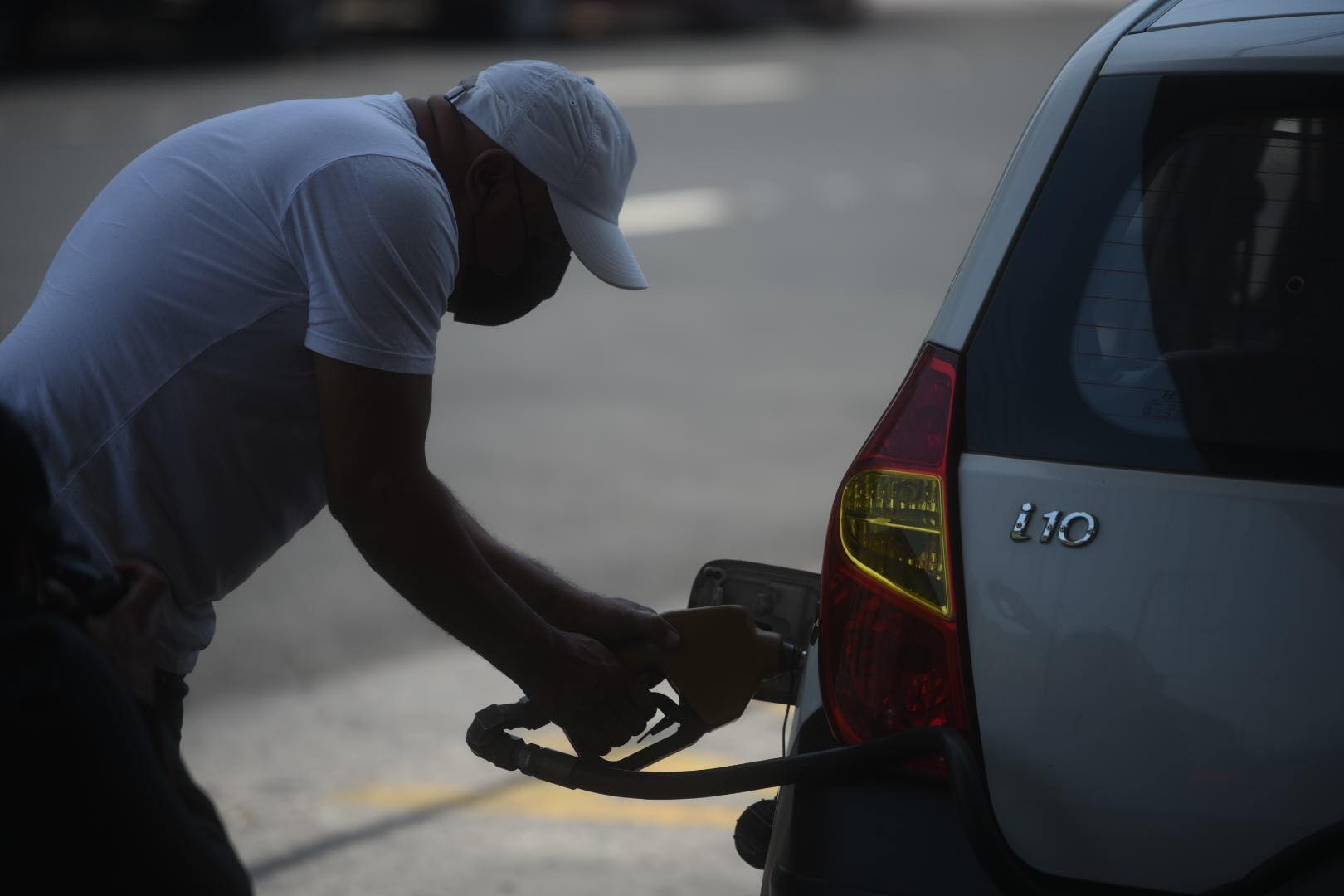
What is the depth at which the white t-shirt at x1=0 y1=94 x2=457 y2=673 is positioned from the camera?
7.56 ft

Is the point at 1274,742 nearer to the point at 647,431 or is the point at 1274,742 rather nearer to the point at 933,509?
the point at 933,509

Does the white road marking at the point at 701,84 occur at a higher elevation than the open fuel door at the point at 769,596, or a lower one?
lower

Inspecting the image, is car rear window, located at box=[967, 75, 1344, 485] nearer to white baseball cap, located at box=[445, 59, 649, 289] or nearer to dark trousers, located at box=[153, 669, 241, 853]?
white baseball cap, located at box=[445, 59, 649, 289]

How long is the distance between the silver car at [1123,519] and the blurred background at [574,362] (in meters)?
1.66

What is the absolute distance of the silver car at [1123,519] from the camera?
2.09 m

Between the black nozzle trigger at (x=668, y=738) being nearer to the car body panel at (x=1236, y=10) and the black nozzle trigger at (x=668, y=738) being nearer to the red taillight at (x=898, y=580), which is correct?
the red taillight at (x=898, y=580)

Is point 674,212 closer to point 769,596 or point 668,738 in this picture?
point 769,596

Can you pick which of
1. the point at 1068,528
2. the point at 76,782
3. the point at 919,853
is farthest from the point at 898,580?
the point at 76,782

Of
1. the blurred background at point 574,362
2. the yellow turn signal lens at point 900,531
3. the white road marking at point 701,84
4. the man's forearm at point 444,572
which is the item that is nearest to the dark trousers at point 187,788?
the man's forearm at point 444,572

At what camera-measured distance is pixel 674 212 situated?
12.2m

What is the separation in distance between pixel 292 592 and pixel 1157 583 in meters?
3.99

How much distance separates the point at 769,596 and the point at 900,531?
65 cm

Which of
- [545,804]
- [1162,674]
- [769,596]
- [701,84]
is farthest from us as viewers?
[701,84]

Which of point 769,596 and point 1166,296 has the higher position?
point 1166,296
